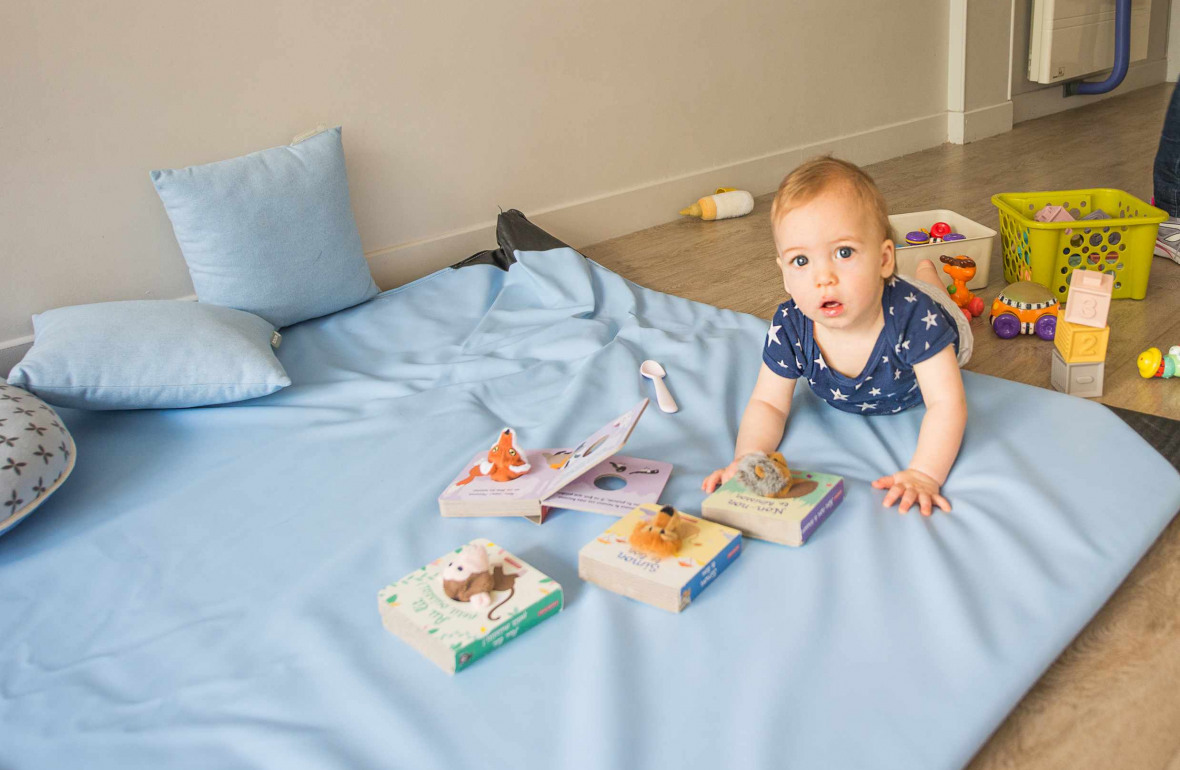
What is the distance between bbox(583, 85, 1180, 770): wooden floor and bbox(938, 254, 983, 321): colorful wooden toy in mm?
54

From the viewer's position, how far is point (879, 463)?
4.06 ft

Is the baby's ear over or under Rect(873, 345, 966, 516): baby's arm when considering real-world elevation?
over

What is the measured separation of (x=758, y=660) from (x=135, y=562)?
841 millimetres

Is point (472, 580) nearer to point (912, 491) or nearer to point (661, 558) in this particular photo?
point (661, 558)

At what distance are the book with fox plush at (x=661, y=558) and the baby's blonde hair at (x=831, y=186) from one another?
0.41 meters

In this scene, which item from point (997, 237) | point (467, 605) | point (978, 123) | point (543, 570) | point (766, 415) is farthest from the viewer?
point (978, 123)

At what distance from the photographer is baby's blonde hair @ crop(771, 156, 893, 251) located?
43.3 inches

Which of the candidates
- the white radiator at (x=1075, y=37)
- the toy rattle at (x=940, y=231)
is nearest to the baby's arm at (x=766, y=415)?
the toy rattle at (x=940, y=231)

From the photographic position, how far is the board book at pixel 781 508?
1062mm

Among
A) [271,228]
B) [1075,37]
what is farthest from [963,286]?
[1075,37]

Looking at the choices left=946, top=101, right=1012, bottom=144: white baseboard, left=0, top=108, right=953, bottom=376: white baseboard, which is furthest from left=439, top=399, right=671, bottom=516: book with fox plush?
left=946, top=101, right=1012, bottom=144: white baseboard

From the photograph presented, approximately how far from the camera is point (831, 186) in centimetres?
110

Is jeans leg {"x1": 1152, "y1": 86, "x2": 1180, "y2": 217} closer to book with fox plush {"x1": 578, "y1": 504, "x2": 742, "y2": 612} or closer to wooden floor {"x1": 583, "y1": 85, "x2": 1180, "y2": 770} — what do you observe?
wooden floor {"x1": 583, "y1": 85, "x2": 1180, "y2": 770}

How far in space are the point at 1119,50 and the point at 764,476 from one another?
3295 mm
